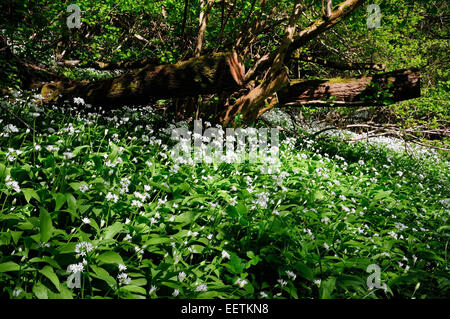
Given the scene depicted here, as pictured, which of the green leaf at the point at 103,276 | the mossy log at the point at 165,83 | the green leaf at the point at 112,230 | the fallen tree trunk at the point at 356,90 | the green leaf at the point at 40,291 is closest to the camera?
the green leaf at the point at 40,291

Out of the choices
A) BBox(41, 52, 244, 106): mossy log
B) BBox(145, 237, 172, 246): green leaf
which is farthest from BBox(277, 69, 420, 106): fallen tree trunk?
BBox(145, 237, 172, 246): green leaf

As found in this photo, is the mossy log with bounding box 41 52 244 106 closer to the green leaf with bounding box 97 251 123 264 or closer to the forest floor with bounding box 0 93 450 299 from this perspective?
the forest floor with bounding box 0 93 450 299

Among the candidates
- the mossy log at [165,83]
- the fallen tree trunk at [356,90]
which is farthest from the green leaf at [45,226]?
the fallen tree trunk at [356,90]

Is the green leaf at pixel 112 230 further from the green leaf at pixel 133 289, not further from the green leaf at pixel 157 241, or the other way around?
the green leaf at pixel 133 289

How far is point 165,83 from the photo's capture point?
4234mm

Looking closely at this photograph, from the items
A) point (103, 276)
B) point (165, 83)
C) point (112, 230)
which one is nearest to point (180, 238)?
point (112, 230)

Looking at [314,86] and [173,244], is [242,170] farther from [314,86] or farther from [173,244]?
[314,86]

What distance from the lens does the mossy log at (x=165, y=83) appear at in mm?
4035

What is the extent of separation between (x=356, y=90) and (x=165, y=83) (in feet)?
12.8

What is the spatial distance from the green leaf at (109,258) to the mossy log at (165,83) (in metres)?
2.90

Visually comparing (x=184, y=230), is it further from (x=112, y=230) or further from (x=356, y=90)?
(x=356, y=90)

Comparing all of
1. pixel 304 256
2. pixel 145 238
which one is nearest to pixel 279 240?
pixel 304 256

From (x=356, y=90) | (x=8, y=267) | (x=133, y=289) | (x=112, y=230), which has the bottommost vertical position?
(x=133, y=289)
